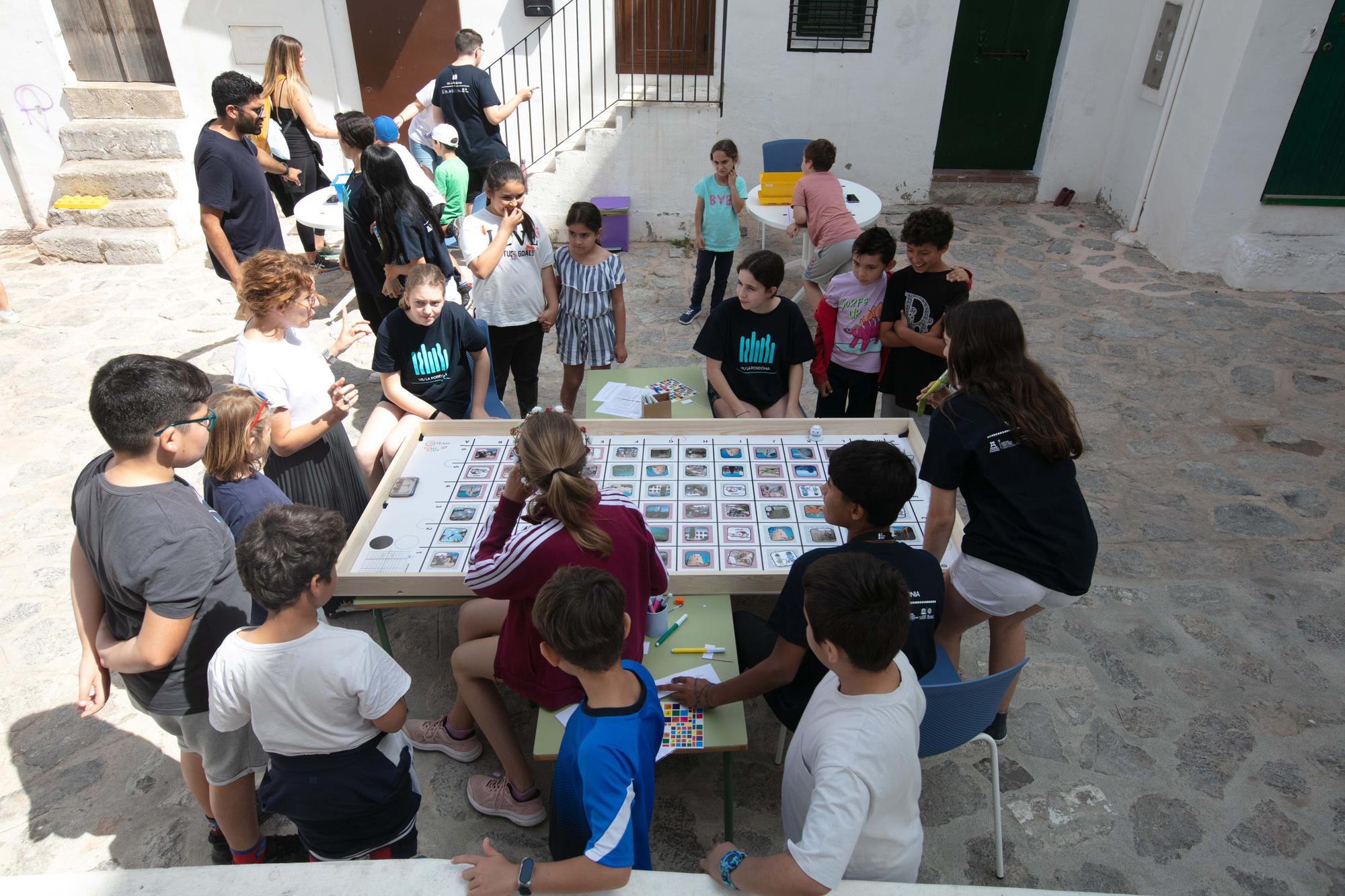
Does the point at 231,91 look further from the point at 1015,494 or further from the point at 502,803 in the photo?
the point at 1015,494

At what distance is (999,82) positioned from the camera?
866 centimetres

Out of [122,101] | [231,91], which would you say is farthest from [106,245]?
[231,91]

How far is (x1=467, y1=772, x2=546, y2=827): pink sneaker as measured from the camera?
290 cm

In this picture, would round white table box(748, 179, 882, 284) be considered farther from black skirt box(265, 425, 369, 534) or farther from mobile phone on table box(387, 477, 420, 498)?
black skirt box(265, 425, 369, 534)

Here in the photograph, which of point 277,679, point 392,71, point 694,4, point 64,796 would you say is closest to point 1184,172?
point 694,4

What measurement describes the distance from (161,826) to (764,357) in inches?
122

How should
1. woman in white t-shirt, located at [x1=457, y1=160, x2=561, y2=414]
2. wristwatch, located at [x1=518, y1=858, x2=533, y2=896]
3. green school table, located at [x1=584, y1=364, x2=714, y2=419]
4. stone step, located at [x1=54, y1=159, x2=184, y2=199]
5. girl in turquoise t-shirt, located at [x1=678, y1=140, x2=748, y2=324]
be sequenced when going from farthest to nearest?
stone step, located at [x1=54, y1=159, x2=184, y2=199] → girl in turquoise t-shirt, located at [x1=678, y1=140, x2=748, y2=324] → woman in white t-shirt, located at [x1=457, y1=160, x2=561, y2=414] → green school table, located at [x1=584, y1=364, x2=714, y2=419] → wristwatch, located at [x1=518, y1=858, x2=533, y2=896]

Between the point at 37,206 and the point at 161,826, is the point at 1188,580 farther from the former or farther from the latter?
the point at 37,206

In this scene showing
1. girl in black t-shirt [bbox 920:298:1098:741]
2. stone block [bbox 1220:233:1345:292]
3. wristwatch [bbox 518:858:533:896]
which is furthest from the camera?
stone block [bbox 1220:233:1345:292]

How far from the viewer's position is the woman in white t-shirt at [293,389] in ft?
10.7

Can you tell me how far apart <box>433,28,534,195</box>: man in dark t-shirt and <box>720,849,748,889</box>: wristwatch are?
20.1 feet

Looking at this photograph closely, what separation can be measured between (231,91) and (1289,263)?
800cm

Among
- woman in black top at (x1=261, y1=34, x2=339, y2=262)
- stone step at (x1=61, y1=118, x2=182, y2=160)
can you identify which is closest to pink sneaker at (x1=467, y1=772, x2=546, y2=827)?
woman in black top at (x1=261, y1=34, x2=339, y2=262)

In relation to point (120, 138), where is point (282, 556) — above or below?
above
